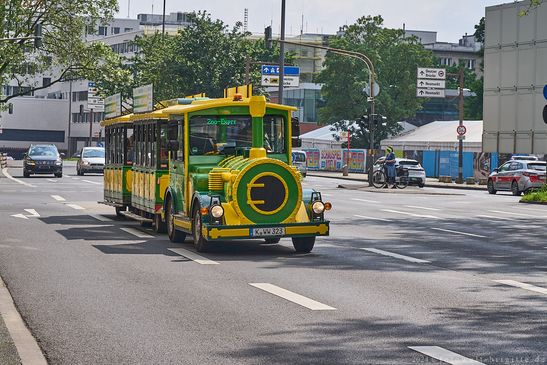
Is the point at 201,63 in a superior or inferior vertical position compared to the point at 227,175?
superior

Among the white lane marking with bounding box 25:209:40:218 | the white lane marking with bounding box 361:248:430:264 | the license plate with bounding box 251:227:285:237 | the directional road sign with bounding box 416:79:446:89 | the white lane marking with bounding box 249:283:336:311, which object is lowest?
the white lane marking with bounding box 25:209:40:218

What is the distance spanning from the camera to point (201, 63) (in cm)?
9662

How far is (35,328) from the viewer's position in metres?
11.0

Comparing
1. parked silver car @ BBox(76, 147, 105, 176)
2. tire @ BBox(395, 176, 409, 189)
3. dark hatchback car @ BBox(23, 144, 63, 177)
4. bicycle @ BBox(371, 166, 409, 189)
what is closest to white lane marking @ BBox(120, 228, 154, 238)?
bicycle @ BBox(371, 166, 409, 189)

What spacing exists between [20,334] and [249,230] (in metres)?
8.29

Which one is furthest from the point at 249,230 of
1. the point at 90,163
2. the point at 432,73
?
the point at 432,73

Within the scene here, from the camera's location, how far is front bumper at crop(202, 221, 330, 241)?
60.6 feet

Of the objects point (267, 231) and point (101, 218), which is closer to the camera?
point (267, 231)

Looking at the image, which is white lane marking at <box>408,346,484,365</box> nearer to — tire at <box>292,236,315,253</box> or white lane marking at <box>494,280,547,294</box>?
white lane marking at <box>494,280,547,294</box>

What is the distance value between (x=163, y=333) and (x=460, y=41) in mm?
173124

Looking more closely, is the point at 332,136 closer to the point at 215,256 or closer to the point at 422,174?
the point at 422,174

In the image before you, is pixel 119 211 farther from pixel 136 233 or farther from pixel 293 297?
pixel 293 297

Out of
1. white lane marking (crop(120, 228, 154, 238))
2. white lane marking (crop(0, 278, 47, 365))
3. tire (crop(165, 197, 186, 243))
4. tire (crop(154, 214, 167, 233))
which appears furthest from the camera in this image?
tire (crop(154, 214, 167, 233))

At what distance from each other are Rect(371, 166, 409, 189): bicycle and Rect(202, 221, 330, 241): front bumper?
118 ft
